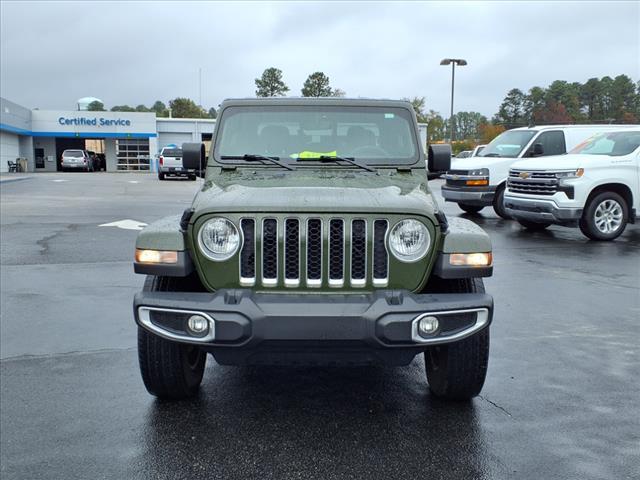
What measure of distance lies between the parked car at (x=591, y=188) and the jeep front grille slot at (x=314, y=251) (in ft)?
27.9

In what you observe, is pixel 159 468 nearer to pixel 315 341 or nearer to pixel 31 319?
pixel 315 341

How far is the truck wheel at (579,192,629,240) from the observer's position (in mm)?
10711

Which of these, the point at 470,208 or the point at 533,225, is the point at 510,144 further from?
the point at 533,225

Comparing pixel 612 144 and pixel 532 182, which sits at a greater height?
pixel 612 144

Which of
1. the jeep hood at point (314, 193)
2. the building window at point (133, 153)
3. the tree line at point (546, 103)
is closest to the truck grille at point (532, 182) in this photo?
the jeep hood at point (314, 193)

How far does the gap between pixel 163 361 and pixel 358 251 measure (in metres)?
1.30

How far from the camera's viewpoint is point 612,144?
446 inches

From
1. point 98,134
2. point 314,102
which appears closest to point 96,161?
point 98,134

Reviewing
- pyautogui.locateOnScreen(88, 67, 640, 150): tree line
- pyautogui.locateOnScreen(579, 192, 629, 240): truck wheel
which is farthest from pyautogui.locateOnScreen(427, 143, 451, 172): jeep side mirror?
pyautogui.locateOnScreen(88, 67, 640, 150): tree line

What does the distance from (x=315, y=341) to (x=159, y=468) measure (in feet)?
3.31

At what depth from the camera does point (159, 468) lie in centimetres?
306

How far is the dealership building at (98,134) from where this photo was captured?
167ft

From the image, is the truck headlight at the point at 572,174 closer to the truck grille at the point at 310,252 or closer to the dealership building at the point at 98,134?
the truck grille at the point at 310,252

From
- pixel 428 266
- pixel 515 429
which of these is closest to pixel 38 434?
pixel 428 266
